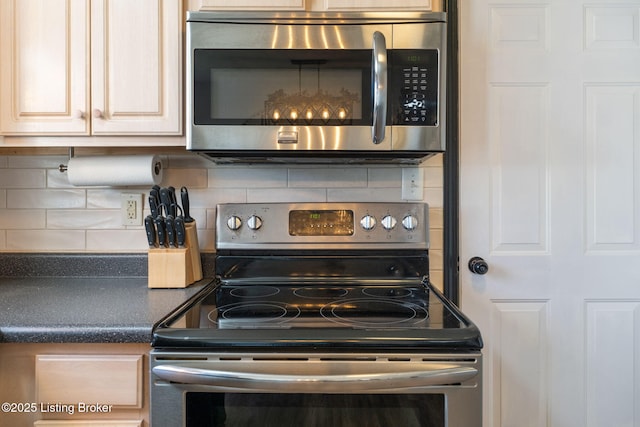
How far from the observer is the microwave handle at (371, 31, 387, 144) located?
43.5 inches

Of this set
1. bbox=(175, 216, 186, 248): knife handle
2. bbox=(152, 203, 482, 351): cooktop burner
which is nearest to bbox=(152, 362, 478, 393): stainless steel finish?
bbox=(152, 203, 482, 351): cooktop burner

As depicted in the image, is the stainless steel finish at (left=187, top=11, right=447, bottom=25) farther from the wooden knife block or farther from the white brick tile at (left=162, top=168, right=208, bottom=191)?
the wooden knife block

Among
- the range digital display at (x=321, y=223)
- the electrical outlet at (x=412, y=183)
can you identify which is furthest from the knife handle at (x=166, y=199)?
the electrical outlet at (x=412, y=183)

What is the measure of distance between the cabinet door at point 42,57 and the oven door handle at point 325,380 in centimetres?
91

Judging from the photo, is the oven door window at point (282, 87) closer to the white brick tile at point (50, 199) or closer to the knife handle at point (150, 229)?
the knife handle at point (150, 229)

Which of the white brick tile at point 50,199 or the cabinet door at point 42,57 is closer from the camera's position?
the cabinet door at point 42,57

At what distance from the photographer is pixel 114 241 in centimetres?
150

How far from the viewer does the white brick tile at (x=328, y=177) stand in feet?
4.89

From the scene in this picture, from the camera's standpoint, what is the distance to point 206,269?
4.78 ft

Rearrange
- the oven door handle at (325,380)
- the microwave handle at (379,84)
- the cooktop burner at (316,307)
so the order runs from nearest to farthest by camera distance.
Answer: the oven door handle at (325,380), the cooktop burner at (316,307), the microwave handle at (379,84)

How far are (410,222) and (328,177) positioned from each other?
355mm

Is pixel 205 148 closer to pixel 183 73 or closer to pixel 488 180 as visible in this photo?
pixel 183 73

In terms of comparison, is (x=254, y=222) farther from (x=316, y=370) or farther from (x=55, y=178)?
(x=55, y=178)

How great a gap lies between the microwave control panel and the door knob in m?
0.59
